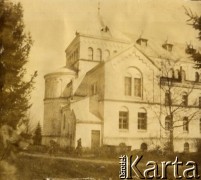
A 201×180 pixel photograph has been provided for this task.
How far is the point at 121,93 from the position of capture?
1.72 metres

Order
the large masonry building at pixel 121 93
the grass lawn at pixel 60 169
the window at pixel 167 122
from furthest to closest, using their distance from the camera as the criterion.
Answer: the window at pixel 167 122 → the large masonry building at pixel 121 93 → the grass lawn at pixel 60 169

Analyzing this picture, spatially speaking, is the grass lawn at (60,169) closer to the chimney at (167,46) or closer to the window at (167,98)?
the window at (167,98)

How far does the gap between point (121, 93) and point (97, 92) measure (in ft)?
0.40

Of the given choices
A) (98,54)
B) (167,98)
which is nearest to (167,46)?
(167,98)

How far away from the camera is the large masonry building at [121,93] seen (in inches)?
65.2

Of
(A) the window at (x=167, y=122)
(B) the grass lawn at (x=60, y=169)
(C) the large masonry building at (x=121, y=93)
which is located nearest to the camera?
(B) the grass lawn at (x=60, y=169)

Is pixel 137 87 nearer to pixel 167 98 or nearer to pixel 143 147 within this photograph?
pixel 167 98

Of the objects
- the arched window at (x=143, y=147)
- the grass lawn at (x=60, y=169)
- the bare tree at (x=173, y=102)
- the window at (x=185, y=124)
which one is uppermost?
the bare tree at (x=173, y=102)

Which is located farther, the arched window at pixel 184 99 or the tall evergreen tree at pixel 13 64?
the arched window at pixel 184 99

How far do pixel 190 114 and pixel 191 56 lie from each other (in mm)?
308

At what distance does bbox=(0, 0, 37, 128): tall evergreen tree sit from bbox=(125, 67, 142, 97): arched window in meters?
0.45

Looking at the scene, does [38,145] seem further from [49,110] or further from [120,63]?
[120,63]

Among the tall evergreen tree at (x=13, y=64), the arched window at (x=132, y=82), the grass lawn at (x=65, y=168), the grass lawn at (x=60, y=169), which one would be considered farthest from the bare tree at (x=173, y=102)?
the tall evergreen tree at (x=13, y=64)

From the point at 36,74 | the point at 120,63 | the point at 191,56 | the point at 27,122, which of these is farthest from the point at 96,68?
the point at 191,56
